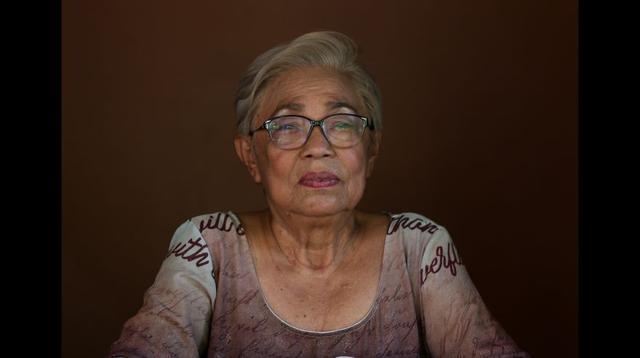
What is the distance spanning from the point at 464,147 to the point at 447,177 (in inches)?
5.8

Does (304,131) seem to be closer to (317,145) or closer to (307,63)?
(317,145)

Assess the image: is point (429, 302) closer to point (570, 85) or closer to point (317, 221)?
point (317, 221)

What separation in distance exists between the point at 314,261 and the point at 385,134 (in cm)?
122

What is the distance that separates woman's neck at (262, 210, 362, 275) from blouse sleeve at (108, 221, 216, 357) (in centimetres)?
22

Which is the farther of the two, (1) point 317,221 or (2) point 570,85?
(2) point 570,85

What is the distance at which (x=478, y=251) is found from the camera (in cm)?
336

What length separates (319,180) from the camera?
211 centimetres

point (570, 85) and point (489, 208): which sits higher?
point (570, 85)

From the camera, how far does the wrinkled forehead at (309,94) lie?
84.9 inches

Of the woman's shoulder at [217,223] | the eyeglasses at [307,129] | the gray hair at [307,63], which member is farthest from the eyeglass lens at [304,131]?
the woman's shoulder at [217,223]

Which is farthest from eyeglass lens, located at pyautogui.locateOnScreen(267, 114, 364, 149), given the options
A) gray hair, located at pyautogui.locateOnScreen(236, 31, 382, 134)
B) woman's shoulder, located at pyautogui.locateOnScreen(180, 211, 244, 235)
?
woman's shoulder, located at pyautogui.locateOnScreen(180, 211, 244, 235)

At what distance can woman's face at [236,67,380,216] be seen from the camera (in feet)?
6.95

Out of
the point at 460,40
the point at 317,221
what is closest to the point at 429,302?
the point at 317,221

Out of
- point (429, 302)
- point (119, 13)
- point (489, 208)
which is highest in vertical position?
point (119, 13)
